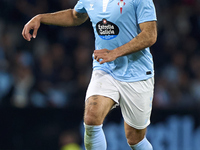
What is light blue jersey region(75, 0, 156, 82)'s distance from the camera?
3656mm

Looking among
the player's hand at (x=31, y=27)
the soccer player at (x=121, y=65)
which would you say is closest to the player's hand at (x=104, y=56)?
the soccer player at (x=121, y=65)

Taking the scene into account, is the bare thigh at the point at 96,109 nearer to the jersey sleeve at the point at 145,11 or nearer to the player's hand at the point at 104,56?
the player's hand at the point at 104,56

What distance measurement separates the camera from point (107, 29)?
377 cm

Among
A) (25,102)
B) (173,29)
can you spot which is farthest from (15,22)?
(173,29)

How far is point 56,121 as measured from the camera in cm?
636

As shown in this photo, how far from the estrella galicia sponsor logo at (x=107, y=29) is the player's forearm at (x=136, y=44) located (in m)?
0.27

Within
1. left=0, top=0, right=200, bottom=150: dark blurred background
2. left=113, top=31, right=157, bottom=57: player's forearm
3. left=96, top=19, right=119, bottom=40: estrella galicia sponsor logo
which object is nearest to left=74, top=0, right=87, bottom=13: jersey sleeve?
left=96, top=19, right=119, bottom=40: estrella galicia sponsor logo

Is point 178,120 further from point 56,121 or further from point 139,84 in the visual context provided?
point 139,84

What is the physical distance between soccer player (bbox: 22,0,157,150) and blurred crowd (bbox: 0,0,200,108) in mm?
2615

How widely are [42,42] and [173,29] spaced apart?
9.80 feet

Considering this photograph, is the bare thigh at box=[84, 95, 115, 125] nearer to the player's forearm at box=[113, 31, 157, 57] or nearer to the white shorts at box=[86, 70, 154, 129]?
the white shorts at box=[86, 70, 154, 129]

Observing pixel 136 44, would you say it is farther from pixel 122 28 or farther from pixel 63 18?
pixel 63 18

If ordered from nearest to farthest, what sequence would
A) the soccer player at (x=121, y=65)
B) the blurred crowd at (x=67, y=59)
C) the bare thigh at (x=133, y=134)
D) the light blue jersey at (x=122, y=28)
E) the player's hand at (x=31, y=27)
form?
the soccer player at (x=121, y=65)
the light blue jersey at (x=122, y=28)
the player's hand at (x=31, y=27)
the bare thigh at (x=133, y=134)
the blurred crowd at (x=67, y=59)

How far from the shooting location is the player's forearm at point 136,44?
11.5 ft
